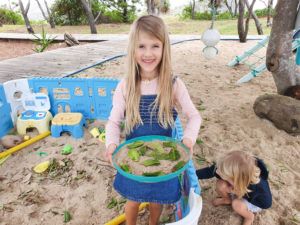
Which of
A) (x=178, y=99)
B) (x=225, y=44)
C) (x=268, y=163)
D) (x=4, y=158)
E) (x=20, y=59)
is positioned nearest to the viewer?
(x=178, y=99)

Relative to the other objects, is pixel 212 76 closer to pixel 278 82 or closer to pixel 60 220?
pixel 278 82

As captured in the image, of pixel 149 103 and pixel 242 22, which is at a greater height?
pixel 242 22

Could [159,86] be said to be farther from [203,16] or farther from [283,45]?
[203,16]

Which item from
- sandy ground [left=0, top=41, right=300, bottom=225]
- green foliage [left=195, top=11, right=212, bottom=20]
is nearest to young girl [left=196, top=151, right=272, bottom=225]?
sandy ground [left=0, top=41, right=300, bottom=225]

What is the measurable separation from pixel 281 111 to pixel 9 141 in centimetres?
271

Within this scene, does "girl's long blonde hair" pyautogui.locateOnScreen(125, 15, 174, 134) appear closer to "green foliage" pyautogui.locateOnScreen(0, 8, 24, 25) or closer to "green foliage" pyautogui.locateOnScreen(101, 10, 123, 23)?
"green foliage" pyautogui.locateOnScreen(101, 10, 123, 23)

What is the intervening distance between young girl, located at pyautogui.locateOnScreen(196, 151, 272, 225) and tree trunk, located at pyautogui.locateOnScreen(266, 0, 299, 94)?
1.54 meters

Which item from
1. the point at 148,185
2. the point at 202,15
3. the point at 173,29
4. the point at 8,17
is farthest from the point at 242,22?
the point at 8,17

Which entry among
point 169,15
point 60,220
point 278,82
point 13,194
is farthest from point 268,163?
point 169,15

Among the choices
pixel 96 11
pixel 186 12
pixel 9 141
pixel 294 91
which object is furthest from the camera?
pixel 186 12

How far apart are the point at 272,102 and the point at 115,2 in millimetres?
14056

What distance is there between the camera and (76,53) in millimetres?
6707

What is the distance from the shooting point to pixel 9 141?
2816 millimetres

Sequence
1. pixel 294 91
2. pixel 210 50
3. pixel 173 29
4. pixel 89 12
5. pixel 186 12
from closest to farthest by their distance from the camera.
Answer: pixel 294 91
pixel 210 50
pixel 89 12
pixel 173 29
pixel 186 12
